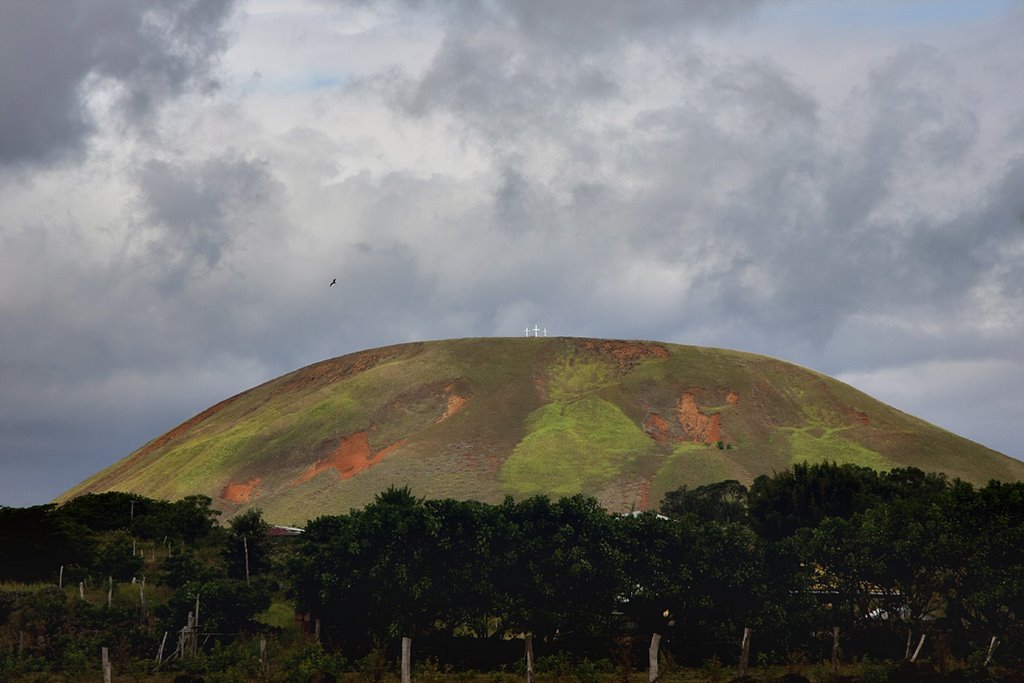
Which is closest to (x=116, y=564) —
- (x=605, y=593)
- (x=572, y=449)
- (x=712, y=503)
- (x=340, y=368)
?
(x=605, y=593)

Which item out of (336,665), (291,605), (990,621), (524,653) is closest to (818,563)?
(990,621)

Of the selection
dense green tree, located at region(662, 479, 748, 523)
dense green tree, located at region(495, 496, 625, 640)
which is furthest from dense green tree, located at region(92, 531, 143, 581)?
dense green tree, located at region(662, 479, 748, 523)

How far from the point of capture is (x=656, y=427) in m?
150

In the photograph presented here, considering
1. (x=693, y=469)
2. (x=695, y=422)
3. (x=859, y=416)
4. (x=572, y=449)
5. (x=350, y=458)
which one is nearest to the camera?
(x=693, y=469)

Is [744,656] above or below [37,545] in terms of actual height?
below

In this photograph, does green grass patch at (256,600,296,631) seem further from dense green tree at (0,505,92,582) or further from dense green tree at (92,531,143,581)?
dense green tree at (0,505,92,582)

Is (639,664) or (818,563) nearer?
(639,664)

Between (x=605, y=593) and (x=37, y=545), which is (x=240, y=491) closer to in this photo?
(x=37, y=545)

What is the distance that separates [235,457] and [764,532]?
8451cm

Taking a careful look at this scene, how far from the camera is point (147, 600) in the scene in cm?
6581

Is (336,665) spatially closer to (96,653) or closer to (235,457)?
(96,653)

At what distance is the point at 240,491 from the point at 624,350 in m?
60.0

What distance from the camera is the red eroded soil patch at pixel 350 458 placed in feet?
462

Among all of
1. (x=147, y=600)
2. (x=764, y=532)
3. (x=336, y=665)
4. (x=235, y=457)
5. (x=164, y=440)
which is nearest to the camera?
(x=336, y=665)
